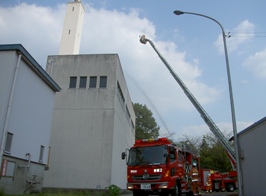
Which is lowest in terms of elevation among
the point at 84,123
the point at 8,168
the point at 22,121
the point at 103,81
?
the point at 8,168

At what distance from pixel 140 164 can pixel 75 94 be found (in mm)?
12021

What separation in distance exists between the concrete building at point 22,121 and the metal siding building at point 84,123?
172 inches

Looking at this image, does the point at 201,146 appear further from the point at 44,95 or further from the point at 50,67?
the point at 44,95

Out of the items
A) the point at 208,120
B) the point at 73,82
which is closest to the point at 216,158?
the point at 208,120

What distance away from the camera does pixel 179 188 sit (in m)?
12.9

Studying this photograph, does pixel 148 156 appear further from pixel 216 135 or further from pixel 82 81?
pixel 82 81

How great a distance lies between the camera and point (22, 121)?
13984 mm

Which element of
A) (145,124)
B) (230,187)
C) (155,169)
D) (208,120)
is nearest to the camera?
(155,169)

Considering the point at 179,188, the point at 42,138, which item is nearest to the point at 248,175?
the point at 179,188

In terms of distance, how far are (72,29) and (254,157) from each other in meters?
42.5

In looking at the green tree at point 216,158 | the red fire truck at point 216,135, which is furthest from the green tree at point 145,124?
the red fire truck at point 216,135

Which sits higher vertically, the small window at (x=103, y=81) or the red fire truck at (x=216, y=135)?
the small window at (x=103, y=81)

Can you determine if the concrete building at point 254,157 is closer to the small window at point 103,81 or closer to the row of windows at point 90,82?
the small window at point 103,81

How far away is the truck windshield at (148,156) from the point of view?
12205mm
